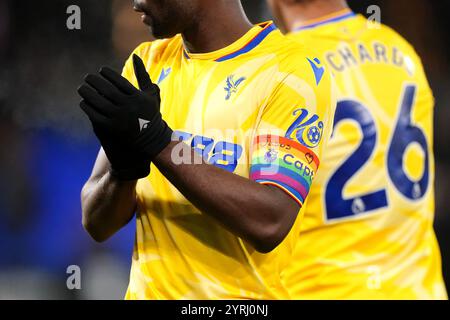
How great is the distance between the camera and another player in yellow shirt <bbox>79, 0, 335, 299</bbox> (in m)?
2.12

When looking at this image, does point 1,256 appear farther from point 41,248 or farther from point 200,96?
point 200,96

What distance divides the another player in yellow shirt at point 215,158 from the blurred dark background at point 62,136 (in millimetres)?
2707

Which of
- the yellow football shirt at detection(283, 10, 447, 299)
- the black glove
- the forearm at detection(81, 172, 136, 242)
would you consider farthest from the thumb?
the yellow football shirt at detection(283, 10, 447, 299)

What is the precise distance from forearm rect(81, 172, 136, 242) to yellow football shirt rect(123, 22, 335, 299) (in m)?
0.05

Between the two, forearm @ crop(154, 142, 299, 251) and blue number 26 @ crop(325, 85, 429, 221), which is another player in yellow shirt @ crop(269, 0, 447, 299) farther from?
forearm @ crop(154, 142, 299, 251)

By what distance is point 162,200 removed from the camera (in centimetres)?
233

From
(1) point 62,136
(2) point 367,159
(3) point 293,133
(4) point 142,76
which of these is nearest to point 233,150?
(3) point 293,133

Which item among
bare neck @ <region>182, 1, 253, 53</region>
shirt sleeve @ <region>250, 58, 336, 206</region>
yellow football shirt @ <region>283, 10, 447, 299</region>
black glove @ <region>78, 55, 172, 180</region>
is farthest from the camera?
yellow football shirt @ <region>283, 10, 447, 299</region>

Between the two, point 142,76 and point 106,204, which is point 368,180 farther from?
Result: point 142,76

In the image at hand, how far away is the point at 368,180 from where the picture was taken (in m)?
3.48

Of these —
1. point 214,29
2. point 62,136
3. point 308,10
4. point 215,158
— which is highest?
point 308,10

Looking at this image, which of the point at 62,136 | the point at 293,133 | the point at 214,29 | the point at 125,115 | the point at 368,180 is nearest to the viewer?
the point at 125,115

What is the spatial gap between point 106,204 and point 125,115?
40cm

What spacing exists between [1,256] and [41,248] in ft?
0.77
